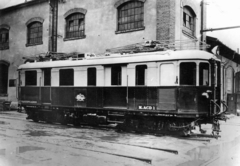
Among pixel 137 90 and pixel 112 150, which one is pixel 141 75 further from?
pixel 112 150

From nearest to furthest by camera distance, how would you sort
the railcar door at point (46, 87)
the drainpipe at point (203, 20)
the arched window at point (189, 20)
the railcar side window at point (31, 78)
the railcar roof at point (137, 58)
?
the railcar roof at point (137, 58) → the railcar door at point (46, 87) → the railcar side window at point (31, 78) → the arched window at point (189, 20) → the drainpipe at point (203, 20)

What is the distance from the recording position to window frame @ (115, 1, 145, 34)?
14633 mm

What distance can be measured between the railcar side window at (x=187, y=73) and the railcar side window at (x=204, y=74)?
10.6 inches

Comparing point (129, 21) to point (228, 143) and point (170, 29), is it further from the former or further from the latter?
point (228, 143)

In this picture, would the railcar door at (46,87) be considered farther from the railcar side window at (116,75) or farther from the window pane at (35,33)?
the window pane at (35,33)

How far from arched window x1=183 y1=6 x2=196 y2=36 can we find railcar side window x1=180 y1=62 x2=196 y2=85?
232 inches

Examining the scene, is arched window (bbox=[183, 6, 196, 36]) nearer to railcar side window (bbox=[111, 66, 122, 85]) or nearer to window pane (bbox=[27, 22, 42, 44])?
railcar side window (bbox=[111, 66, 122, 85])

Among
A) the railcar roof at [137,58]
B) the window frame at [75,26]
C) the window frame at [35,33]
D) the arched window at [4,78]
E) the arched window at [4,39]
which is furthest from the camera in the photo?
the arched window at [4,39]

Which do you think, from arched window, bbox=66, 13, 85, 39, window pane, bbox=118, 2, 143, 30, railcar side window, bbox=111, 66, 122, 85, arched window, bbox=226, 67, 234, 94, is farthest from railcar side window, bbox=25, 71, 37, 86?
arched window, bbox=226, 67, 234, 94

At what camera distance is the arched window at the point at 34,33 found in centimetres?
1961

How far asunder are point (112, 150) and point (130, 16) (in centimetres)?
950

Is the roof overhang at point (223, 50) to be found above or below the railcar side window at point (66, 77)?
above

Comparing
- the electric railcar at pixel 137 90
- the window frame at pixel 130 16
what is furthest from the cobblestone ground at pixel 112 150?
the window frame at pixel 130 16

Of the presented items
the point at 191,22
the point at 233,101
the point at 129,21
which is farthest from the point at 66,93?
the point at 233,101
